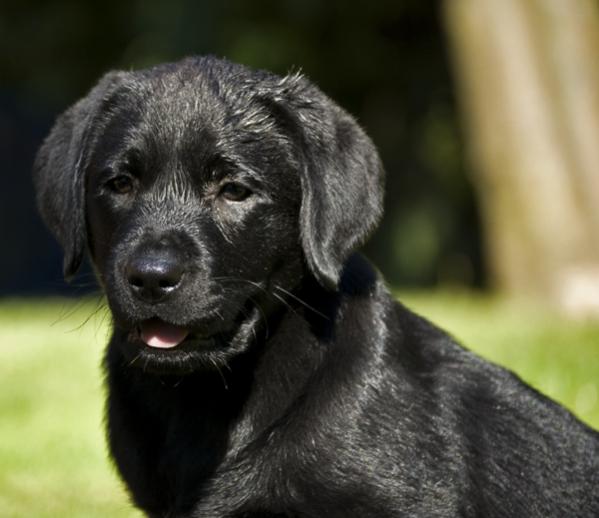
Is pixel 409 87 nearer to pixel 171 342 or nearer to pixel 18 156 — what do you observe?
pixel 18 156

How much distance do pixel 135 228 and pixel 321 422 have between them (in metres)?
0.87

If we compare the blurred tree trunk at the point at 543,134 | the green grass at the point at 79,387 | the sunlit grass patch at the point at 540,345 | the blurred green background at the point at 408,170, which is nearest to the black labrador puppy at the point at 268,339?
the blurred green background at the point at 408,170

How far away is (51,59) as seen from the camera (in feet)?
69.5

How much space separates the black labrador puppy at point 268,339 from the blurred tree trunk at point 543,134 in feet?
28.7

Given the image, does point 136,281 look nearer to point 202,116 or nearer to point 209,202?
point 209,202

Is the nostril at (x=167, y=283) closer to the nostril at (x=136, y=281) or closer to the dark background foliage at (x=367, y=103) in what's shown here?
the nostril at (x=136, y=281)

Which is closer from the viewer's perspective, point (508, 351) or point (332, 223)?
point (332, 223)

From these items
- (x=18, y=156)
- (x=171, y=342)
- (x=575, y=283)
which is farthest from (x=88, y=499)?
(x=18, y=156)

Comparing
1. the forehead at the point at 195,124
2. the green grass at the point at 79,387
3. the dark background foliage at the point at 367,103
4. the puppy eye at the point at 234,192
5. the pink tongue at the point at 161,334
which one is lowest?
the dark background foliage at the point at 367,103

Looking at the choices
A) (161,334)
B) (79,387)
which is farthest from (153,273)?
(79,387)

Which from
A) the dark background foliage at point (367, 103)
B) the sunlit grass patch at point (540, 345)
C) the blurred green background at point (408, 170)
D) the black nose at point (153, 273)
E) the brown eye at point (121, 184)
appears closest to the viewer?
the black nose at point (153, 273)

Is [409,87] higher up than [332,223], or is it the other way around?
[332,223]

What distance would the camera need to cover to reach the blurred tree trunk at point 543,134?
13.0 meters

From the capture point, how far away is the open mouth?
3.93 m
